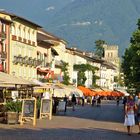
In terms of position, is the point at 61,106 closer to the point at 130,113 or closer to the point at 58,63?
the point at 130,113

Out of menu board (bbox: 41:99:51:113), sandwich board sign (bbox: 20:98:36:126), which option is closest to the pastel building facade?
menu board (bbox: 41:99:51:113)

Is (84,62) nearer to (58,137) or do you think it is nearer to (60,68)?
(60,68)

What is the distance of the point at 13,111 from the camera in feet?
110

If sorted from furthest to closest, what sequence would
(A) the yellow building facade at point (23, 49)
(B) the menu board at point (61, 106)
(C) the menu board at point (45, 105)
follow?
(A) the yellow building facade at point (23, 49)
(B) the menu board at point (61, 106)
(C) the menu board at point (45, 105)

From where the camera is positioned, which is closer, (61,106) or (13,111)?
(13,111)

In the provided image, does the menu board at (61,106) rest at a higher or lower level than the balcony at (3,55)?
lower

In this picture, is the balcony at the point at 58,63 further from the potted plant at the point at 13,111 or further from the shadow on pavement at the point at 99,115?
the potted plant at the point at 13,111

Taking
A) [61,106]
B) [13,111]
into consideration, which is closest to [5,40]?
[61,106]

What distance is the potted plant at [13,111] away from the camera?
33.0 m

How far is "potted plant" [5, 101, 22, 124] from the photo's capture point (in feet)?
108

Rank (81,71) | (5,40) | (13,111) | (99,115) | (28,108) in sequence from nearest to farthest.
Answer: (28,108)
(13,111)
(99,115)
(5,40)
(81,71)

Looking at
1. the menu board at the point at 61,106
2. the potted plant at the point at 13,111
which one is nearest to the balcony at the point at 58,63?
the menu board at the point at 61,106

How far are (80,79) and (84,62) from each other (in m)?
12.5

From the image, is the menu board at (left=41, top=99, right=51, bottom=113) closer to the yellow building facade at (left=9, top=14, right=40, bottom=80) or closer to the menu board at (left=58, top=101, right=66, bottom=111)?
the menu board at (left=58, top=101, right=66, bottom=111)
